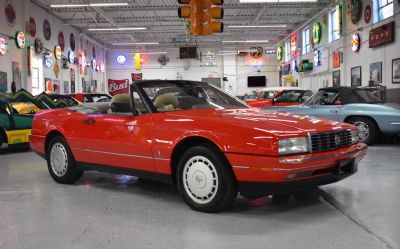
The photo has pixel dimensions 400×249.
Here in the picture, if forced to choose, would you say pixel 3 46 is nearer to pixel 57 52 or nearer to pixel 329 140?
pixel 57 52

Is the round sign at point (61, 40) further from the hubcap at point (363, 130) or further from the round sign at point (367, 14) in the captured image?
the hubcap at point (363, 130)

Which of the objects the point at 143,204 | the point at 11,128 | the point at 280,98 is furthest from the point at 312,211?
the point at 280,98

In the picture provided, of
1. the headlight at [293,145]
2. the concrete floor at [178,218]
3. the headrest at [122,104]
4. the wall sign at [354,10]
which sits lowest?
the concrete floor at [178,218]

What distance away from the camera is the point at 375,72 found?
16734mm

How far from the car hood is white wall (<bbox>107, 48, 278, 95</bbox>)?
36316 mm

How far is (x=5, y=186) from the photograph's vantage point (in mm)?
5883

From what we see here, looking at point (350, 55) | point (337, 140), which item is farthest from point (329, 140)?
point (350, 55)

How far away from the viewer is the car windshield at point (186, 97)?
201 inches

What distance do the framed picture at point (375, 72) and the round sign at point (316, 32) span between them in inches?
315

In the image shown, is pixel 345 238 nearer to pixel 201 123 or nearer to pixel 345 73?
pixel 201 123

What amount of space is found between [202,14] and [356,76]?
9.40 meters

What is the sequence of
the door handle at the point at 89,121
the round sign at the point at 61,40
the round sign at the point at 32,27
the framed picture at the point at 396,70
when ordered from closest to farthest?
1. the door handle at the point at 89,121
2. the framed picture at the point at 396,70
3. the round sign at the point at 32,27
4. the round sign at the point at 61,40

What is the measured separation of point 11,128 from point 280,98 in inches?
322

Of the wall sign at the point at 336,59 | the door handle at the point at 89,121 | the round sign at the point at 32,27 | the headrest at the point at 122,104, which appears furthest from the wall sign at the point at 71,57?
the headrest at the point at 122,104
